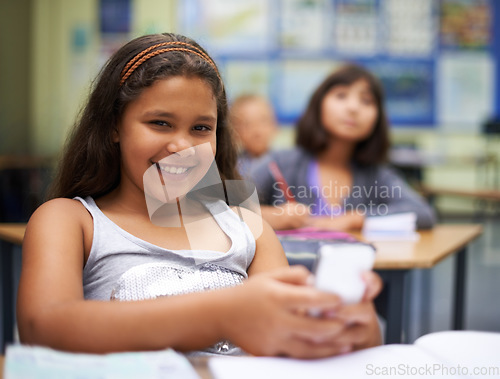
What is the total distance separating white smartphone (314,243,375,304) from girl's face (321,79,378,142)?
5.40ft

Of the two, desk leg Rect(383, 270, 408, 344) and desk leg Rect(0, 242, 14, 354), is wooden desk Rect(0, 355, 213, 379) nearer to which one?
desk leg Rect(383, 270, 408, 344)

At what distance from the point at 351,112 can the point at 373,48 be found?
165 inches

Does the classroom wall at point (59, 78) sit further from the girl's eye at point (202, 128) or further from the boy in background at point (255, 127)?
the girl's eye at point (202, 128)

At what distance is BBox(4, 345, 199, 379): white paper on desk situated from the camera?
0.52 meters

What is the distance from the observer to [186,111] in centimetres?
87

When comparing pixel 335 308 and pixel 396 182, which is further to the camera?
pixel 396 182

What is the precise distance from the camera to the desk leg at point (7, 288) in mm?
1919

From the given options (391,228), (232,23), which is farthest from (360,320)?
(232,23)

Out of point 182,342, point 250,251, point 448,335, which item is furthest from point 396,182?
point 182,342

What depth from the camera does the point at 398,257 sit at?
153 centimetres

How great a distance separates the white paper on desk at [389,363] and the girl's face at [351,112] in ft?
4.87

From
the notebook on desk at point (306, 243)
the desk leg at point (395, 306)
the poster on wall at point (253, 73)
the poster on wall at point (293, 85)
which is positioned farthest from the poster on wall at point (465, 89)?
the notebook on desk at point (306, 243)

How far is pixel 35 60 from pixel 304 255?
5695 mm

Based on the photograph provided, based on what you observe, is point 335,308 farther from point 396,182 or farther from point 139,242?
point 396,182
